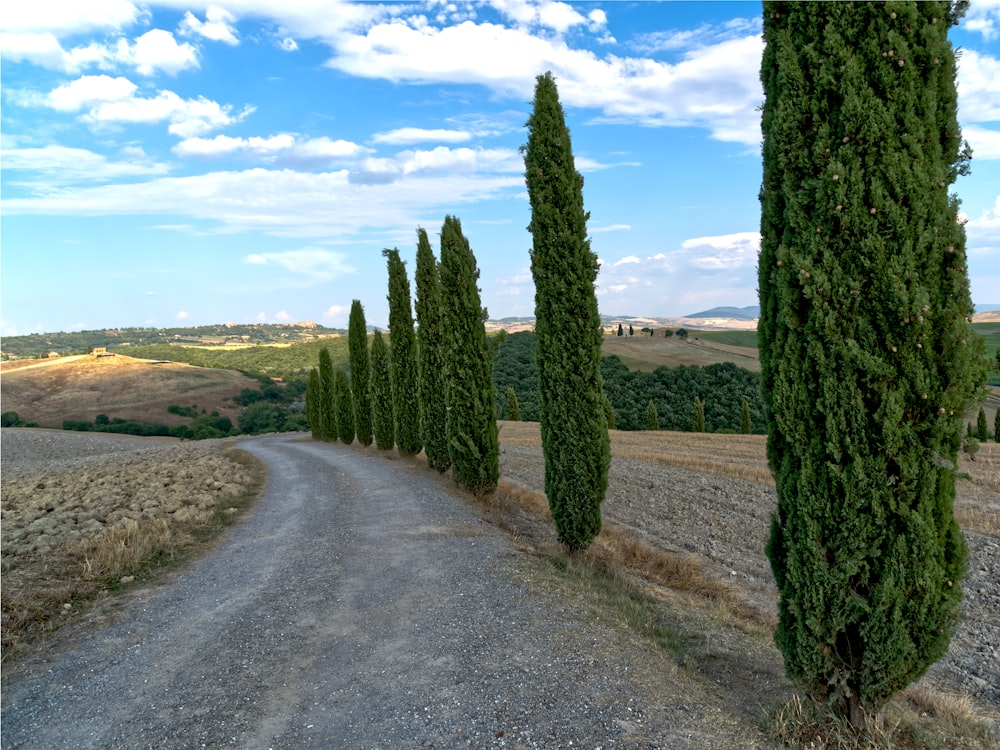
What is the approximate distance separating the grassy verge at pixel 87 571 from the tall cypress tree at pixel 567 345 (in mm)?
6637

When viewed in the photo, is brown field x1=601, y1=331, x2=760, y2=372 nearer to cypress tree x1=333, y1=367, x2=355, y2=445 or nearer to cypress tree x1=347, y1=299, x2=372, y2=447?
cypress tree x1=333, y1=367, x2=355, y2=445

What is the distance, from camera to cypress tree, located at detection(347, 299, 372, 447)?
101ft

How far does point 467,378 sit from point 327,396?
90.3 ft

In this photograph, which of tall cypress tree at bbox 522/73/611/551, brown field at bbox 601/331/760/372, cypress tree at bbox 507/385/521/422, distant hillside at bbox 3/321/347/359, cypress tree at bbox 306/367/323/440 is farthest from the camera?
distant hillside at bbox 3/321/347/359

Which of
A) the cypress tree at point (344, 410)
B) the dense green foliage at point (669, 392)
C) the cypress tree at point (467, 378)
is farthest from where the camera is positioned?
the dense green foliage at point (669, 392)

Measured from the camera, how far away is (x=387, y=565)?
9008 millimetres

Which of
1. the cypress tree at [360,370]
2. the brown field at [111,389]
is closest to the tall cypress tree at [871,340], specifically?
the cypress tree at [360,370]

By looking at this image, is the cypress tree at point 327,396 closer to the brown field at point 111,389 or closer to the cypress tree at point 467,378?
the cypress tree at point 467,378

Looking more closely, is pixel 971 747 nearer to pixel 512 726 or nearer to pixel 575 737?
pixel 575 737

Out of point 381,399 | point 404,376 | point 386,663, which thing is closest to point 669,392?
point 381,399

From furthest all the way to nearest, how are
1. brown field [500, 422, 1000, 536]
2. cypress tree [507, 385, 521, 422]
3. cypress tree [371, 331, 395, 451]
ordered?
cypress tree [507, 385, 521, 422] < cypress tree [371, 331, 395, 451] < brown field [500, 422, 1000, 536]

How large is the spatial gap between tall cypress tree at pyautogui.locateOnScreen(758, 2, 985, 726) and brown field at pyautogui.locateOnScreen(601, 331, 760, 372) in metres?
66.8

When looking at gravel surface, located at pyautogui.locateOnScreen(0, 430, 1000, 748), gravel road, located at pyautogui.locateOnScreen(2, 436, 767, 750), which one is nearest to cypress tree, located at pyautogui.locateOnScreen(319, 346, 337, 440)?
gravel surface, located at pyautogui.locateOnScreen(0, 430, 1000, 748)

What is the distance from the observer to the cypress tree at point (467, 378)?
49.3 ft
